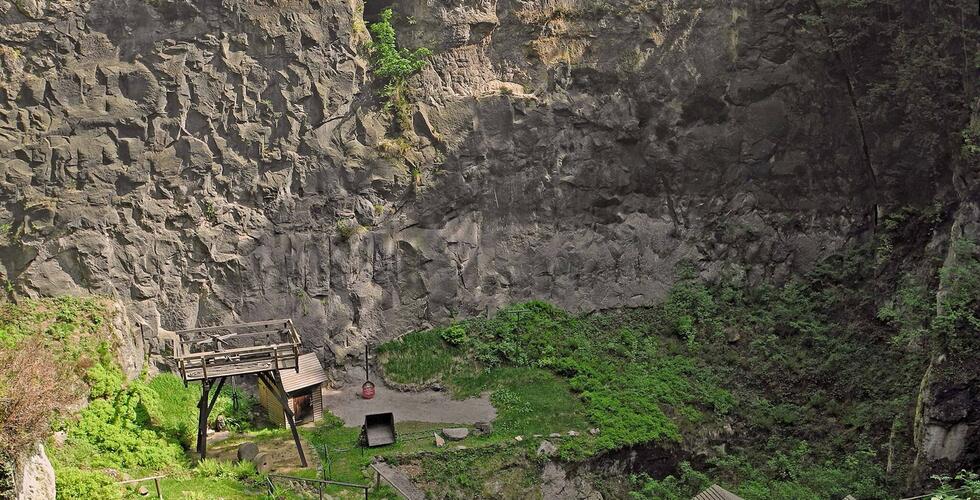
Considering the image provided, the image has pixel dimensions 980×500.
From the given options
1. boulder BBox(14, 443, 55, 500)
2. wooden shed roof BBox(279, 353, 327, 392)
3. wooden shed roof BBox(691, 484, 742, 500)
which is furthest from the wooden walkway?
boulder BBox(14, 443, 55, 500)

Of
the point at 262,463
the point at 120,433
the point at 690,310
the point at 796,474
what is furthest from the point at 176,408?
the point at 796,474

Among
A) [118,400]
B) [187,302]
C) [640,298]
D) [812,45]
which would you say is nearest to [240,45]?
[187,302]

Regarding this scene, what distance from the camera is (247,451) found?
829 inches

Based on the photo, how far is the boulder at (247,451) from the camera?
68.8 feet

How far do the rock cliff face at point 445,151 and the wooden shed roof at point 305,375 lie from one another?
2065 millimetres

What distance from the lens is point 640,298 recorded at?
2827 centimetres

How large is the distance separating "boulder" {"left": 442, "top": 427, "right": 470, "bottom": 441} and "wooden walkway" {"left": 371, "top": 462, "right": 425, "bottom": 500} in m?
1.85

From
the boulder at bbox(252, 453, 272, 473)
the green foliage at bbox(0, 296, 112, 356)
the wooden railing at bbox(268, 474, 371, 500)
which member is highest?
the green foliage at bbox(0, 296, 112, 356)

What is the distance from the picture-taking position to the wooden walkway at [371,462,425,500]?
65.6 feet

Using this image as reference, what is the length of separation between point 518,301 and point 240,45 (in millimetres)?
11429

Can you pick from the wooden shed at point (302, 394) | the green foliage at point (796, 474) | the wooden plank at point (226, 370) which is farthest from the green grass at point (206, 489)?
the green foliage at point (796, 474)

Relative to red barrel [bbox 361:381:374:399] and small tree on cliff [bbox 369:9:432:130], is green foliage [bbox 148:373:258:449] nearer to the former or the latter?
red barrel [bbox 361:381:374:399]

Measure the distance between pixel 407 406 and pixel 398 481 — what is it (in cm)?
441

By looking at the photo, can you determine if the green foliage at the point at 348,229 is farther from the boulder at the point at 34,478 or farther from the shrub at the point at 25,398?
the boulder at the point at 34,478
